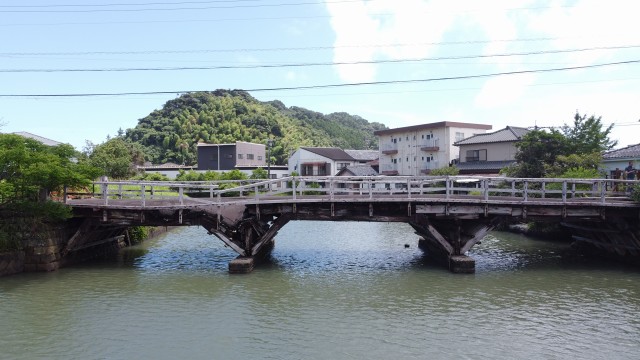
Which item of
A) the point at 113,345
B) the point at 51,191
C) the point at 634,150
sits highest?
the point at 634,150

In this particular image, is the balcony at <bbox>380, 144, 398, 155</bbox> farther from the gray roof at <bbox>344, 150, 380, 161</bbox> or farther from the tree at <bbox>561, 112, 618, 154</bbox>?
the tree at <bbox>561, 112, 618, 154</bbox>

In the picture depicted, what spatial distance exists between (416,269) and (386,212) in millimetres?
2771

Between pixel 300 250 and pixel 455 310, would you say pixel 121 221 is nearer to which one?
pixel 300 250

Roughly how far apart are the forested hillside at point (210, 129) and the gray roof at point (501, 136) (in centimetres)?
4783

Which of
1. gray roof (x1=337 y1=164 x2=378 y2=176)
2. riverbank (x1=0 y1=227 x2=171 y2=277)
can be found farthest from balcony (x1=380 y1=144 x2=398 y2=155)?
riverbank (x1=0 y1=227 x2=171 y2=277)

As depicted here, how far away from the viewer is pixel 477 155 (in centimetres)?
4666

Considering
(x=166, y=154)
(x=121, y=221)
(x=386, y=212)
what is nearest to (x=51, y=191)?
(x=121, y=221)

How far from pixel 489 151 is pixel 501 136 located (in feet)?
6.05

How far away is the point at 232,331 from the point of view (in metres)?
12.3

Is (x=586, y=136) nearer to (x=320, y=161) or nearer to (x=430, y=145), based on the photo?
(x=430, y=145)

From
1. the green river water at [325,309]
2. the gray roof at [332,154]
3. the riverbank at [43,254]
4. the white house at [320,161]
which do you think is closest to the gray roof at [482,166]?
the white house at [320,161]

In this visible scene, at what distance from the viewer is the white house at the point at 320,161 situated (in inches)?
2515

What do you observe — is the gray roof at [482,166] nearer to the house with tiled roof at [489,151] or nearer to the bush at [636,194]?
the house with tiled roof at [489,151]

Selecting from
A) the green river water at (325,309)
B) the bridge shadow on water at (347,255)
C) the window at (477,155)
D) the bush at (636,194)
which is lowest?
the green river water at (325,309)
